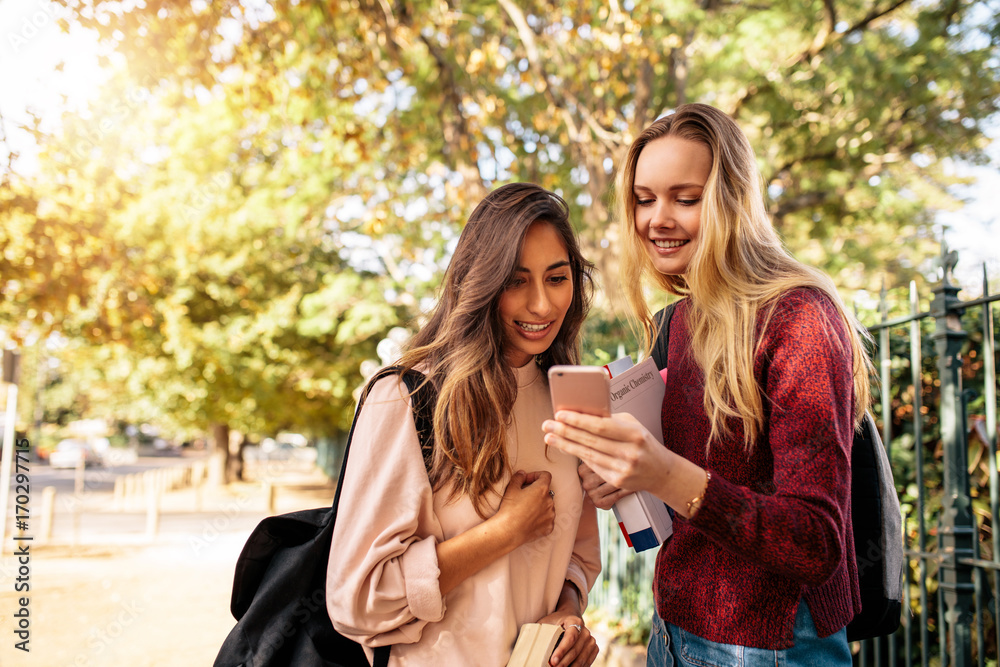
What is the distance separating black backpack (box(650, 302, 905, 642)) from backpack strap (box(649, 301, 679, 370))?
539 millimetres

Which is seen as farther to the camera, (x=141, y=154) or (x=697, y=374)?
(x=141, y=154)

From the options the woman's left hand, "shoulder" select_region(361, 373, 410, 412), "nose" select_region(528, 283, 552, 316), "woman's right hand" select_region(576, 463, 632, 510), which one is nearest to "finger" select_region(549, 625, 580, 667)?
the woman's left hand

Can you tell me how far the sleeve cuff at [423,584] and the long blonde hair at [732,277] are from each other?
682 millimetres

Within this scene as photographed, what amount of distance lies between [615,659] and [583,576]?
359cm

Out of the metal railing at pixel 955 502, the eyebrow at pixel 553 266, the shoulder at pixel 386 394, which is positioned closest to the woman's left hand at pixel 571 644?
the shoulder at pixel 386 394

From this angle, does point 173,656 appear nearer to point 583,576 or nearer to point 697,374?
point 583,576

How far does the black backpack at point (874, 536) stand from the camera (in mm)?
1544

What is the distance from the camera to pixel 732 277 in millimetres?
1542

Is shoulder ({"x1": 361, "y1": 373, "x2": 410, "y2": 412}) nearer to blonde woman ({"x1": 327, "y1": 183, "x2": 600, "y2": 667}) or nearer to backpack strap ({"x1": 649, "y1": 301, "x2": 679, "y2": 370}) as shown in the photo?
blonde woman ({"x1": 327, "y1": 183, "x2": 600, "y2": 667})

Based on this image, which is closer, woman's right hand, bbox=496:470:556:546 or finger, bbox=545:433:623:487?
finger, bbox=545:433:623:487

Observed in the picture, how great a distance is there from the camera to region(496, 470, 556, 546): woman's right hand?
1685mm

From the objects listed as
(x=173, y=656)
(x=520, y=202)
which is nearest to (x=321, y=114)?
(x=173, y=656)

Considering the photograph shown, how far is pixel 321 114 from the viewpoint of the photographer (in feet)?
29.3

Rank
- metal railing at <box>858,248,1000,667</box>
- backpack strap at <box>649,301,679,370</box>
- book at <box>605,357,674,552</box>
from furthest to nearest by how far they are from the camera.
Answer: metal railing at <box>858,248,1000,667</box> < backpack strap at <box>649,301,679,370</box> < book at <box>605,357,674,552</box>
